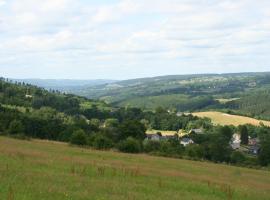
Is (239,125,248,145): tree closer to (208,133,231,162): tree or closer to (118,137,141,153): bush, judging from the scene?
(208,133,231,162): tree

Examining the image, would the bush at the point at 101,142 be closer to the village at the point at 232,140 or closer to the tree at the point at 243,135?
the village at the point at 232,140

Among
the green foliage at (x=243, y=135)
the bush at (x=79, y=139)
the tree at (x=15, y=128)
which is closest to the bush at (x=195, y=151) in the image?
the bush at (x=79, y=139)

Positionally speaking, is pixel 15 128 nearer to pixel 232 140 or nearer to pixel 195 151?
pixel 195 151

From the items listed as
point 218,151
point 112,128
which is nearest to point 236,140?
point 112,128

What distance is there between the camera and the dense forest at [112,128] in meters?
66.2

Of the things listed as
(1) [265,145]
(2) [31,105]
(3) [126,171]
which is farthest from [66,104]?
(3) [126,171]

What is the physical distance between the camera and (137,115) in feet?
592

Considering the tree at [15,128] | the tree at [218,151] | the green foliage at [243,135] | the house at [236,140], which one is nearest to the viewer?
the tree at [15,128]

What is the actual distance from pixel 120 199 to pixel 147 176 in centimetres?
963

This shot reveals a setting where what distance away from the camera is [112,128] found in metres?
97.4

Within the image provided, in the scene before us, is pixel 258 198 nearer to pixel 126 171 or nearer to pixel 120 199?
pixel 126 171

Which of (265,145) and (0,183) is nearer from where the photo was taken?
(0,183)

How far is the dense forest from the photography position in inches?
2608

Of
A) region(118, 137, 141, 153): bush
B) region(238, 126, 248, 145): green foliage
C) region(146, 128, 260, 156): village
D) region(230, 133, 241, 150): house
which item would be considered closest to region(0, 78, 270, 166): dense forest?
region(118, 137, 141, 153): bush
